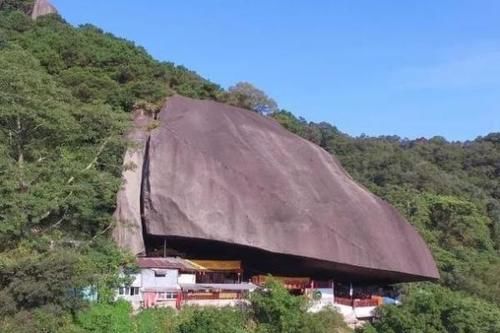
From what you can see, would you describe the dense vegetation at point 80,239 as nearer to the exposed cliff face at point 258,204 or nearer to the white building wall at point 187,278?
the exposed cliff face at point 258,204

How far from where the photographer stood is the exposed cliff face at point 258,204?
22.4 m

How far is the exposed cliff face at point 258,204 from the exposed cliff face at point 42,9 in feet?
104

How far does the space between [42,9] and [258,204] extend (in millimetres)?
39010

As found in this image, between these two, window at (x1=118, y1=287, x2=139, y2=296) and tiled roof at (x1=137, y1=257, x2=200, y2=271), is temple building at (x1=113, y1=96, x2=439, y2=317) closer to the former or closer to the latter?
tiled roof at (x1=137, y1=257, x2=200, y2=271)

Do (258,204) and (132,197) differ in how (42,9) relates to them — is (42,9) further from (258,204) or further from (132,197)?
(258,204)

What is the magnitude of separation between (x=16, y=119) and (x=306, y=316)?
11894mm

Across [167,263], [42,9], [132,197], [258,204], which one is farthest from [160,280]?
[42,9]

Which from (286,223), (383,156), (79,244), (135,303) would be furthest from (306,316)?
(383,156)

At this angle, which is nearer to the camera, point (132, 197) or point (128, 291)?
point (128, 291)

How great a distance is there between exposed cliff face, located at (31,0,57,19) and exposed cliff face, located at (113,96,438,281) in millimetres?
31682

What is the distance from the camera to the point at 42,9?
A: 177 ft

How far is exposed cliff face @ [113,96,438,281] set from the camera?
2242 centimetres

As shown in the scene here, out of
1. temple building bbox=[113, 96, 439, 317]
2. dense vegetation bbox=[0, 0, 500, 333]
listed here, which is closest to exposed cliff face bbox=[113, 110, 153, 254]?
temple building bbox=[113, 96, 439, 317]

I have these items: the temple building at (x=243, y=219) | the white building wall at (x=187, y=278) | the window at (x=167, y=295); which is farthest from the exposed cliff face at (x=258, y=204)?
the window at (x=167, y=295)
